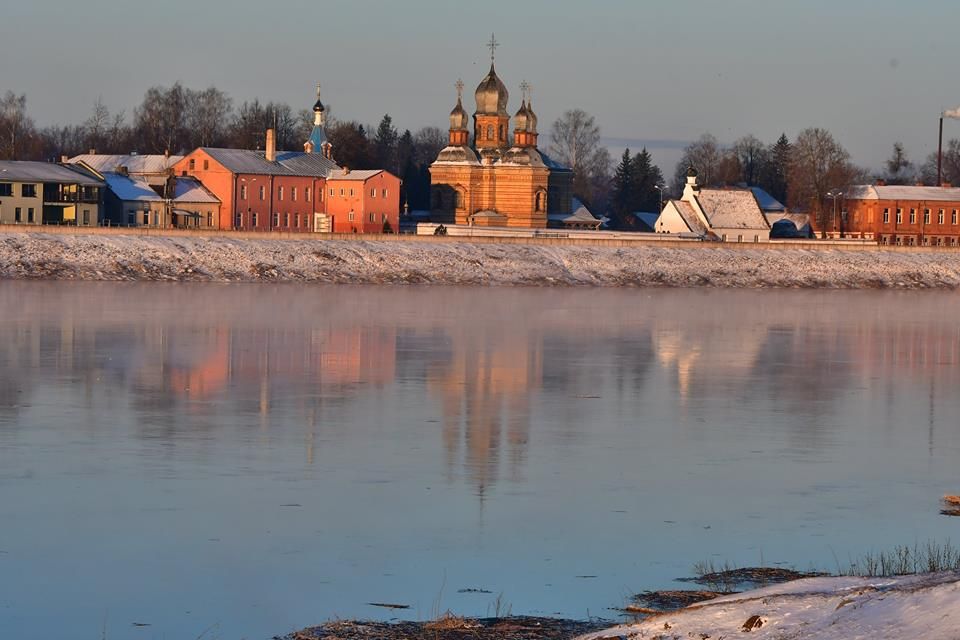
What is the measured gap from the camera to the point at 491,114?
108812mm

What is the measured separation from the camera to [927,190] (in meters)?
118

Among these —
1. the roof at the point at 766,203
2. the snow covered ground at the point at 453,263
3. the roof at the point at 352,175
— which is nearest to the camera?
the snow covered ground at the point at 453,263

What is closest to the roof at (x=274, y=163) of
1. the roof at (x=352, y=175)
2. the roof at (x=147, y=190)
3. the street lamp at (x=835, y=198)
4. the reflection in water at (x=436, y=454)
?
the roof at (x=352, y=175)

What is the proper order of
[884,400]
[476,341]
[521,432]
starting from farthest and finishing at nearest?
[476,341] → [884,400] → [521,432]

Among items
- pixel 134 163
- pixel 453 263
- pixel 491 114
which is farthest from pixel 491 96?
pixel 453 263

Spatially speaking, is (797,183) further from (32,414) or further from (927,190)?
(32,414)

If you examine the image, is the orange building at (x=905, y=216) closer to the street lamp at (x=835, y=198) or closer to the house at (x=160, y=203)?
the street lamp at (x=835, y=198)

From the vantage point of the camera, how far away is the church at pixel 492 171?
106m

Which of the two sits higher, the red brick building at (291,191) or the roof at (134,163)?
the roof at (134,163)

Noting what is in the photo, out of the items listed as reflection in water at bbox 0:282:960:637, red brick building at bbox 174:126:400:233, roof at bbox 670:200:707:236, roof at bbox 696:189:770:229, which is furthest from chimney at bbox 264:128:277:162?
reflection in water at bbox 0:282:960:637

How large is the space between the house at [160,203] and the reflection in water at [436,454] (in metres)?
51.7

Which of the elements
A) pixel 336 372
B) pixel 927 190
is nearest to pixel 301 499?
pixel 336 372

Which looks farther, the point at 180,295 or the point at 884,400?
the point at 180,295

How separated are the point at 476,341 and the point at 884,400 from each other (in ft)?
38.6
